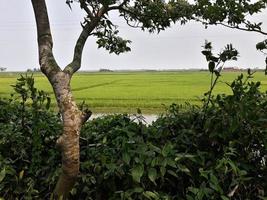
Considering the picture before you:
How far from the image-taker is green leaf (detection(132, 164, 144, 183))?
7.48 ft

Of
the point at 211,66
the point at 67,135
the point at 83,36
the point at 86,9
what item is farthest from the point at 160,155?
the point at 86,9

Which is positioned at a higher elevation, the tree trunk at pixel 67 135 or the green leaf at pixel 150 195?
the tree trunk at pixel 67 135

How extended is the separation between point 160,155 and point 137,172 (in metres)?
0.18

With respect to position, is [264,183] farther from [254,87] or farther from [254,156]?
[254,87]

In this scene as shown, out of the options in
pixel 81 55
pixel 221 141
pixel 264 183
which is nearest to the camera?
pixel 264 183

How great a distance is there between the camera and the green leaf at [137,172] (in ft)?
7.48

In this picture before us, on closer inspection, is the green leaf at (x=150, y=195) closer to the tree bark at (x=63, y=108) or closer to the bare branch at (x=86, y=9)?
the tree bark at (x=63, y=108)

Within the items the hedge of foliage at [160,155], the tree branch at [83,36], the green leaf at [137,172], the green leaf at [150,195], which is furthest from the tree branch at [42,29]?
the green leaf at [150,195]

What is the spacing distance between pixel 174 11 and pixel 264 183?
133 centimetres

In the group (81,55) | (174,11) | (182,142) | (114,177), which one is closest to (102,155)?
(114,177)

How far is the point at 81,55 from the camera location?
2.95 meters

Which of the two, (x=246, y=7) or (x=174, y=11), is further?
(x=174, y=11)

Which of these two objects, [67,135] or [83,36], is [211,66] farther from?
[67,135]

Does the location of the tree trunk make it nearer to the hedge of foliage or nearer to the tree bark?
the tree bark
